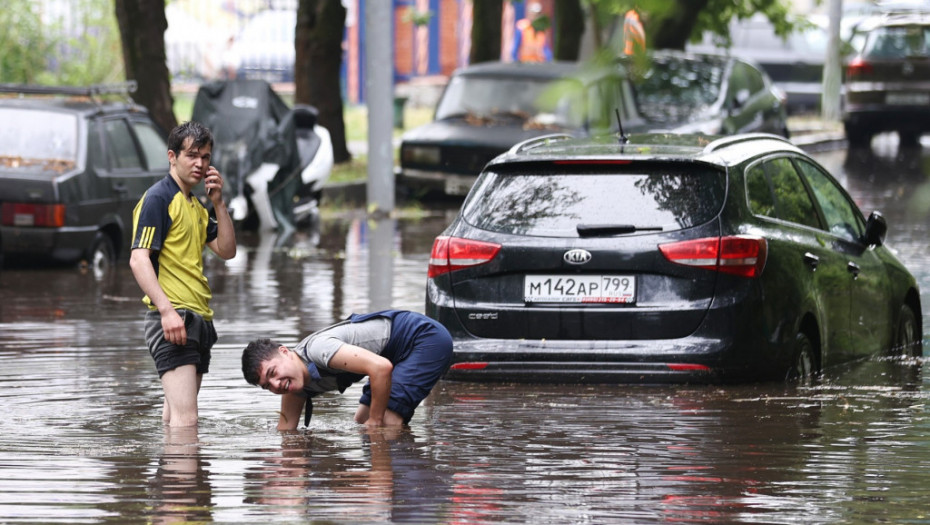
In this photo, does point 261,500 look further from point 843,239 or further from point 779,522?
point 843,239

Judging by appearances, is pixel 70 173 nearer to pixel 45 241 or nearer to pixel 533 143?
pixel 45 241

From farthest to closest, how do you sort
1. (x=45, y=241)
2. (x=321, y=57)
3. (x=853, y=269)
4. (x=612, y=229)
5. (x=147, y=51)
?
(x=321, y=57), (x=147, y=51), (x=45, y=241), (x=853, y=269), (x=612, y=229)

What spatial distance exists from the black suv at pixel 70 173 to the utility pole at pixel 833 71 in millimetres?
18694

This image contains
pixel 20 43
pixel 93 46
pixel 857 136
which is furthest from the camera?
pixel 857 136

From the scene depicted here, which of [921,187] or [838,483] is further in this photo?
[921,187]

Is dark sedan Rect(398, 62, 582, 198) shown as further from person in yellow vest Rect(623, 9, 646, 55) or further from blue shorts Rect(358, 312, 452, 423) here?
person in yellow vest Rect(623, 9, 646, 55)

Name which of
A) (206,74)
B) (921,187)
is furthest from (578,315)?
(206,74)

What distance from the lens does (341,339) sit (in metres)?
7.43

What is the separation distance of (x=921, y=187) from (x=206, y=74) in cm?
1746

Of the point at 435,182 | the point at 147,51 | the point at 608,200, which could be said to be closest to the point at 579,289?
the point at 608,200

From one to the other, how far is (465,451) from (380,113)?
46.1ft

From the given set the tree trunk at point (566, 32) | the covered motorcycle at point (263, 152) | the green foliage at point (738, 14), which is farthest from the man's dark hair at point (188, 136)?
the green foliage at point (738, 14)

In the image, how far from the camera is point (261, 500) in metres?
6.37

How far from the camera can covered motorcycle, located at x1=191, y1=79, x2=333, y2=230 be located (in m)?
19.0
